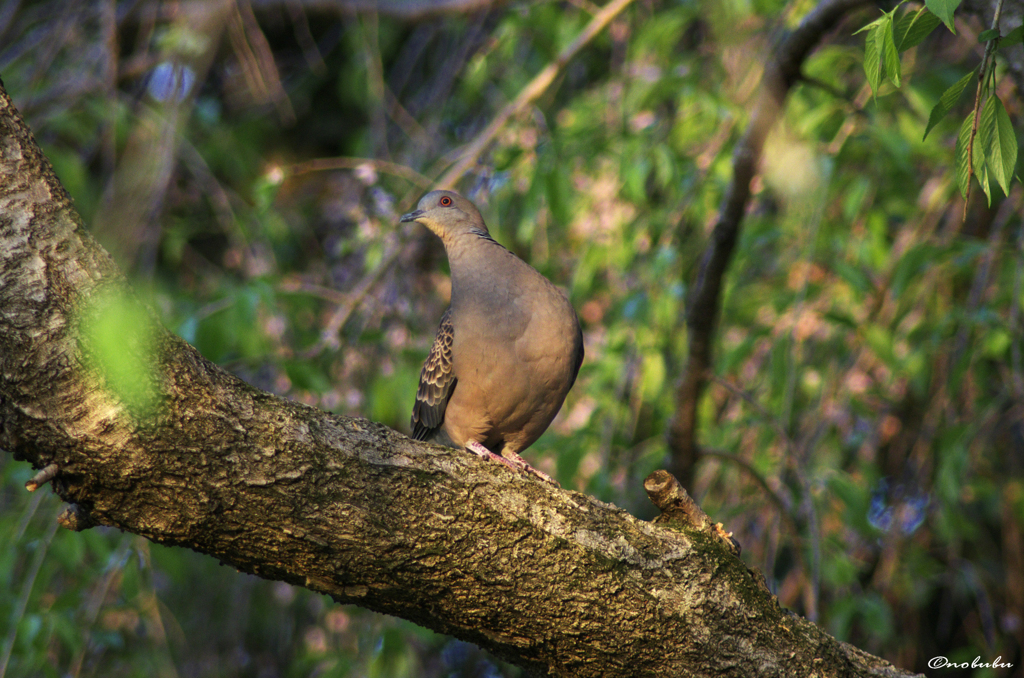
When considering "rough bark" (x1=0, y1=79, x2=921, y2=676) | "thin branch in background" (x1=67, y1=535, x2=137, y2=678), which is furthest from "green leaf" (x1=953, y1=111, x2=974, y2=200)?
"thin branch in background" (x1=67, y1=535, x2=137, y2=678)

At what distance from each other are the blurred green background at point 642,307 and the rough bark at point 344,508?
131 cm

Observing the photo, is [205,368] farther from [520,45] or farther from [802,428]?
[520,45]

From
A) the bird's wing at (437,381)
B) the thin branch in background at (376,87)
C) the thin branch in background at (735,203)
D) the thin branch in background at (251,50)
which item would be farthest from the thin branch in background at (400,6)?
the bird's wing at (437,381)

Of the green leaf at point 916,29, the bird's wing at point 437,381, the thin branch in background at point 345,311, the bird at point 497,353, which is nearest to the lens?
the green leaf at point 916,29

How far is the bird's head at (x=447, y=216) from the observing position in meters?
3.51

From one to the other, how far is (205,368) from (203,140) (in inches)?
200

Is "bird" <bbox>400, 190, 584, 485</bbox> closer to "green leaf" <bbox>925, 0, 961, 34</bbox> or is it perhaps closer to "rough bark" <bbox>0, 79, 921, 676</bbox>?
"rough bark" <bbox>0, 79, 921, 676</bbox>

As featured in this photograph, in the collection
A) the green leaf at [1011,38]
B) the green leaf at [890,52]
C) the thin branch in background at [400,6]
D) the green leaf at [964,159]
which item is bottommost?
the green leaf at [964,159]

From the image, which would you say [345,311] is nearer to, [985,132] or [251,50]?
[251,50]

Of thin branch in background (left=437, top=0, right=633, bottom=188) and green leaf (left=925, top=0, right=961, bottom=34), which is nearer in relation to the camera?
green leaf (left=925, top=0, right=961, bottom=34)

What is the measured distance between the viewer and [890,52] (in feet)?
5.74

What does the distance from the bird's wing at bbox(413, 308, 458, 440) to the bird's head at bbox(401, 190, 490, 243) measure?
343 millimetres

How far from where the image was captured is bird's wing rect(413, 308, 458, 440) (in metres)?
3.29

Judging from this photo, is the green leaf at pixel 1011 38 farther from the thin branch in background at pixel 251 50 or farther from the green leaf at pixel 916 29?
the thin branch in background at pixel 251 50
